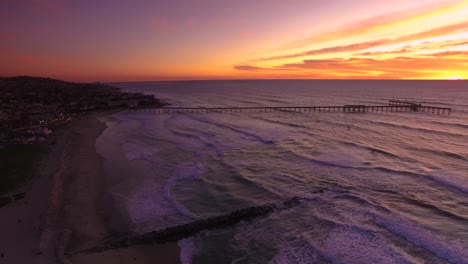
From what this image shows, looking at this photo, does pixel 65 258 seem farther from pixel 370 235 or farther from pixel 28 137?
pixel 28 137

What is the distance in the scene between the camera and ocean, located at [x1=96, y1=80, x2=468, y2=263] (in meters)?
14.5

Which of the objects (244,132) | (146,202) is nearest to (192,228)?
(146,202)

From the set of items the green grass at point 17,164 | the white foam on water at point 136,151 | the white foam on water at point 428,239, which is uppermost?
the green grass at point 17,164

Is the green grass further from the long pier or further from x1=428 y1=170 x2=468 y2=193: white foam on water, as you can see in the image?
the long pier

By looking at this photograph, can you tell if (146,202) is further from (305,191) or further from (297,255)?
(305,191)

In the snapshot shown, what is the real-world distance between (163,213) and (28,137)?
20.8 meters

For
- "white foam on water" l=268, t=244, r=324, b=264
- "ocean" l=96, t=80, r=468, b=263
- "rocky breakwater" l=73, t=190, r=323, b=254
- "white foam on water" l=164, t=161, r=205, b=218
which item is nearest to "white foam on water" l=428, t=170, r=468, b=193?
"ocean" l=96, t=80, r=468, b=263

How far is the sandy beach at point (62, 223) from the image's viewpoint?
12835 millimetres

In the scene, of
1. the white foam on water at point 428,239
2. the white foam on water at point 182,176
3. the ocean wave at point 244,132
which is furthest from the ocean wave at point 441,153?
the white foam on water at point 182,176

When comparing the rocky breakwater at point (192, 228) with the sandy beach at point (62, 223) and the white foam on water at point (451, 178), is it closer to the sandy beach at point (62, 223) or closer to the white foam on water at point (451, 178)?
the sandy beach at point (62, 223)

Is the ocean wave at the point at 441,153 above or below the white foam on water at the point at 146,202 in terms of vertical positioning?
above

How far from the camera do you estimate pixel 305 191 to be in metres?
21.3

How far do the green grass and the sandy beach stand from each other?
673 millimetres

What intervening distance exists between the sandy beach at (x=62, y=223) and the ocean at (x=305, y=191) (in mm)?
1210
